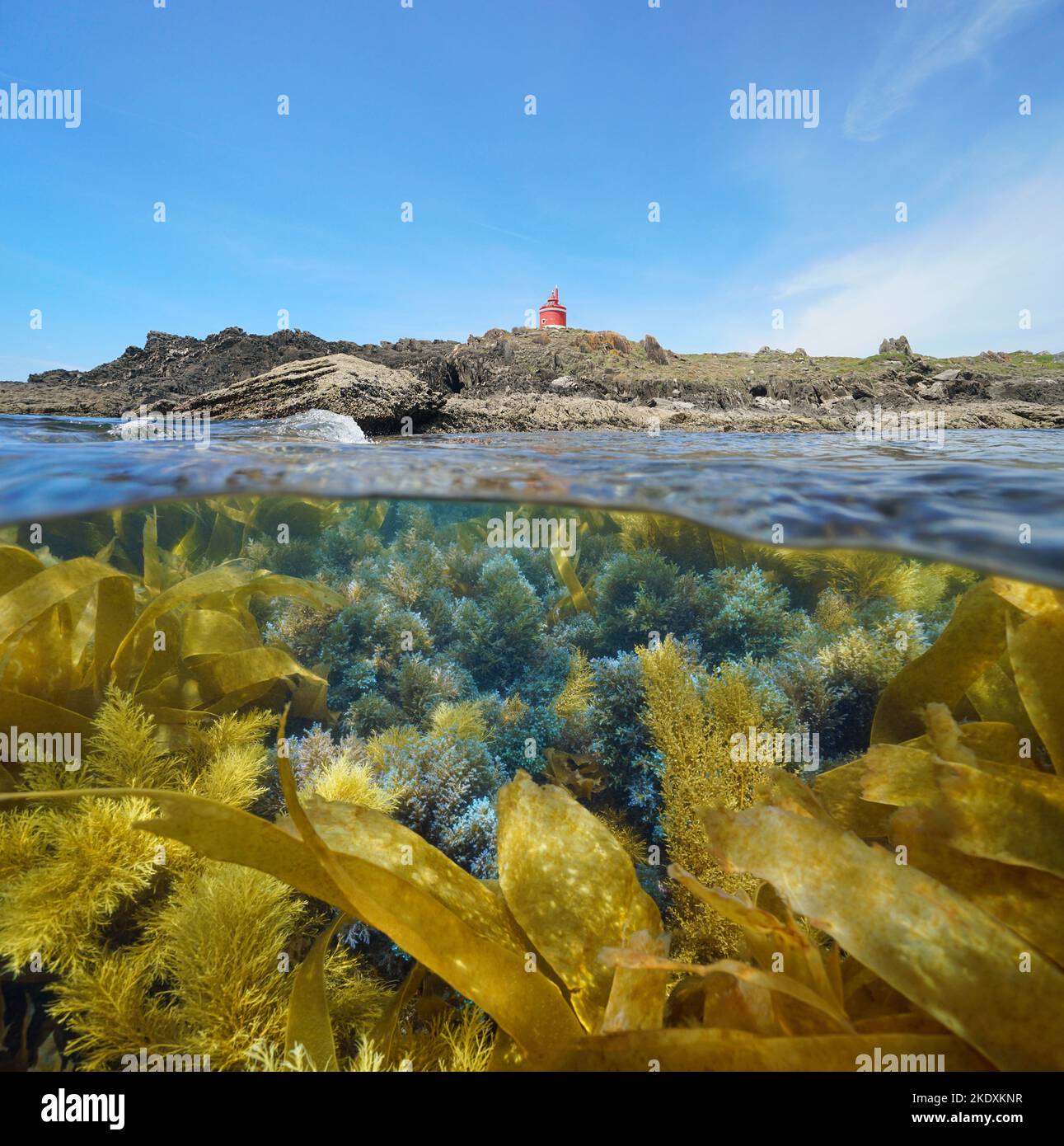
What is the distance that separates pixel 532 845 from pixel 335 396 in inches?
348

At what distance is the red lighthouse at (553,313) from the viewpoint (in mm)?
57906

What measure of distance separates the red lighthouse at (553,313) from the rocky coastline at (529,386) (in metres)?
21.0

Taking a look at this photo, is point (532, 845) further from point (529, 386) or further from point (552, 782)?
point (529, 386)

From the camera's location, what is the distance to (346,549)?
382 cm

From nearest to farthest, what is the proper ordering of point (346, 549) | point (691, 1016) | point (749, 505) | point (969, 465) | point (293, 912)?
point (691, 1016) < point (293, 912) < point (749, 505) < point (969, 465) < point (346, 549)

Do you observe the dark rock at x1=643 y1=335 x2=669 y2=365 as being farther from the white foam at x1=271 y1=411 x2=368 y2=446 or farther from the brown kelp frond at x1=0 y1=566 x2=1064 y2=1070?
the brown kelp frond at x1=0 y1=566 x2=1064 y2=1070

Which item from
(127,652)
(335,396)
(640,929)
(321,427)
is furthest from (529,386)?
(640,929)

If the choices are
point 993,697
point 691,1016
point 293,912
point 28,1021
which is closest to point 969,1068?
point 691,1016

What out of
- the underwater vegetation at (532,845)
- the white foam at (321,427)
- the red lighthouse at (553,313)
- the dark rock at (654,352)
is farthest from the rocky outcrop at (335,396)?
the red lighthouse at (553,313)

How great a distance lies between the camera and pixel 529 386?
21.1 m

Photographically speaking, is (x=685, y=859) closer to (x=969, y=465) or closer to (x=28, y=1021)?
(x=28, y=1021)

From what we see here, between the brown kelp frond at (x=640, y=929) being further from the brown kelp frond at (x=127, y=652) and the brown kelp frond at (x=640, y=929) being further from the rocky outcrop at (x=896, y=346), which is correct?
the rocky outcrop at (x=896, y=346)

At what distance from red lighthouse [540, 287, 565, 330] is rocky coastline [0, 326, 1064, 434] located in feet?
68.8
